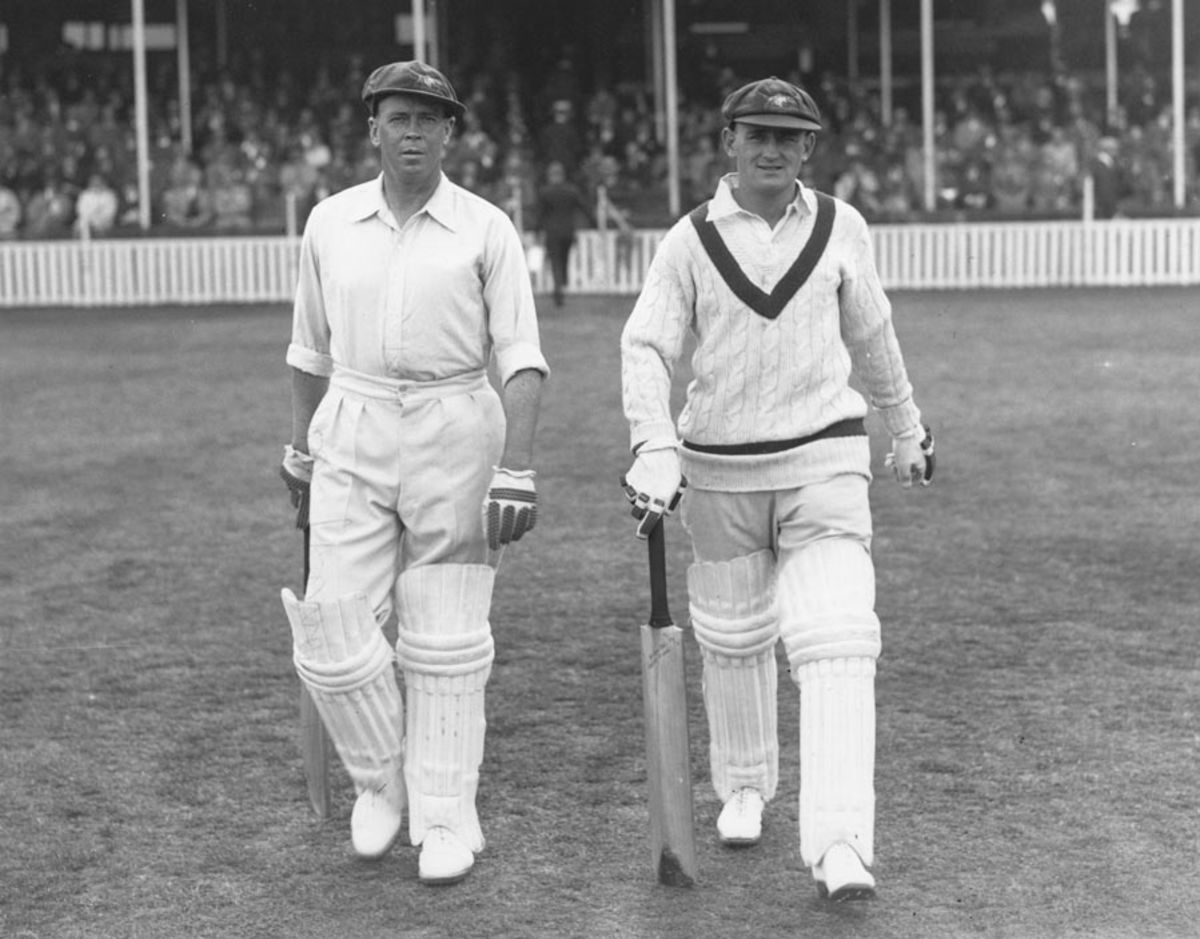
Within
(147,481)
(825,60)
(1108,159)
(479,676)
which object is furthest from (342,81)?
(479,676)

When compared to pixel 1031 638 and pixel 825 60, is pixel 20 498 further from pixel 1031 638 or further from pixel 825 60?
pixel 825 60

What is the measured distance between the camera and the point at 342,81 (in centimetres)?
3509

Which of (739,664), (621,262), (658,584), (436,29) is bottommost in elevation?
(739,664)

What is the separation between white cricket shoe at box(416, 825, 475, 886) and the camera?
4.97m

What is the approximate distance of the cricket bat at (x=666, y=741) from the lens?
4910 millimetres

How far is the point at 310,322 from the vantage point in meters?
5.31

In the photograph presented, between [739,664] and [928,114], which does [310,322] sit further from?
[928,114]

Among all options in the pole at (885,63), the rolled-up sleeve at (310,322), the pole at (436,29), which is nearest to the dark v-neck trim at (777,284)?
the rolled-up sleeve at (310,322)

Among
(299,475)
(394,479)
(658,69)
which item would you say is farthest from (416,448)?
(658,69)

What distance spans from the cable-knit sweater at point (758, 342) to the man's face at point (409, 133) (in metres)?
0.61

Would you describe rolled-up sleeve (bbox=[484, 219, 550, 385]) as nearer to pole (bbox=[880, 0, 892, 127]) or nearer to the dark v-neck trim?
the dark v-neck trim

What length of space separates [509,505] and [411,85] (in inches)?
40.1

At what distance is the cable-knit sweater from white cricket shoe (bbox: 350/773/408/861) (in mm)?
1121

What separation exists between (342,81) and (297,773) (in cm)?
3016
